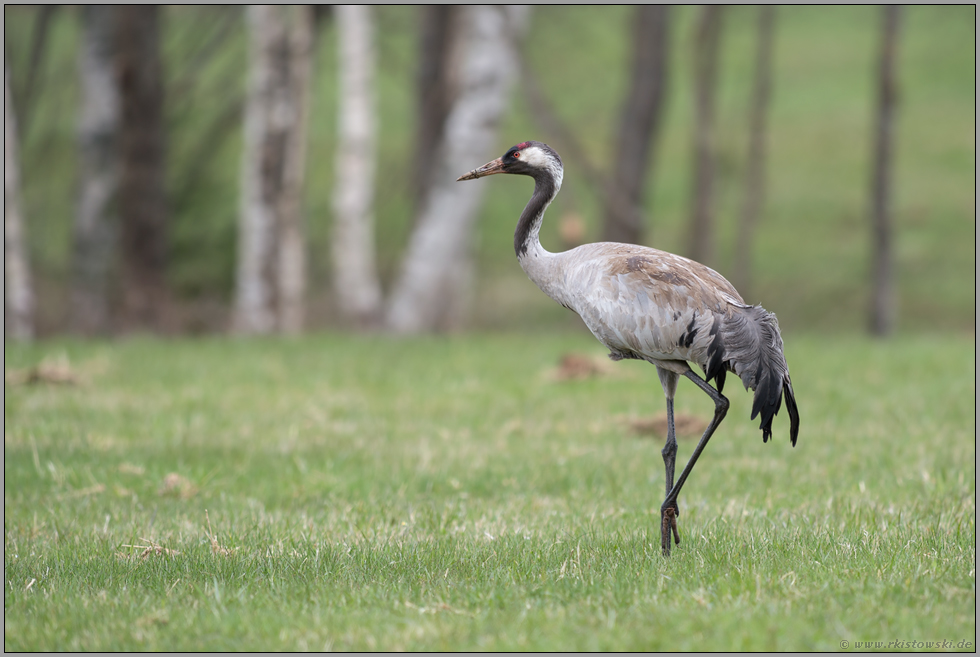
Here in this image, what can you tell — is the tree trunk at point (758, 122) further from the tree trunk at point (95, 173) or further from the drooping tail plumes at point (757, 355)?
the drooping tail plumes at point (757, 355)

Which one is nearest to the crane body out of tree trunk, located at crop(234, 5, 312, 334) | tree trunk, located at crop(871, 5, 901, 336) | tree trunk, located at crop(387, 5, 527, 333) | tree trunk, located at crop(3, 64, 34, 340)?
tree trunk, located at crop(387, 5, 527, 333)

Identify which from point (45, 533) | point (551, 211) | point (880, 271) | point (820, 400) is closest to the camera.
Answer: point (45, 533)

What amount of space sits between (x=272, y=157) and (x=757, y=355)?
1152cm

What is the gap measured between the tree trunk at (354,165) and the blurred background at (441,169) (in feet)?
0.16

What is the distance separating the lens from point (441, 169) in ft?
43.4

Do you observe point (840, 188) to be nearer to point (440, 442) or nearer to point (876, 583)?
point (440, 442)

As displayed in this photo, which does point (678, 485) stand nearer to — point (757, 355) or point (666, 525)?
point (666, 525)

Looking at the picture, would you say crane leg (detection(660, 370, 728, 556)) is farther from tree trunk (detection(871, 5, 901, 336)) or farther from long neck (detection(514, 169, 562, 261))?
tree trunk (detection(871, 5, 901, 336))

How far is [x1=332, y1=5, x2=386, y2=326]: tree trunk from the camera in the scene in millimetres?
16672

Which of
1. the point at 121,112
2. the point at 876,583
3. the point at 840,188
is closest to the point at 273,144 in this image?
the point at 121,112

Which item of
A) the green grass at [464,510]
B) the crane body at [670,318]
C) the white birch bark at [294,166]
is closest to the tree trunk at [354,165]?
the white birch bark at [294,166]

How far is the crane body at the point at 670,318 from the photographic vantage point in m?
4.39

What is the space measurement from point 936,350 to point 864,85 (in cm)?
2997

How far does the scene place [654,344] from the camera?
4.57m
